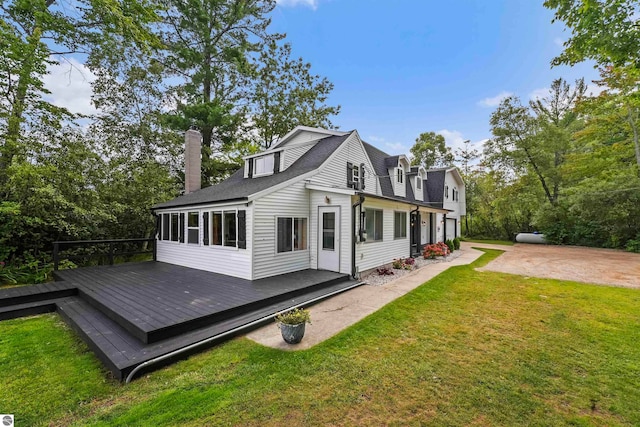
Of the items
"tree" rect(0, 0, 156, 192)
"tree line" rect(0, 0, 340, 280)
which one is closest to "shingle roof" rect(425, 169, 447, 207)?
"tree line" rect(0, 0, 340, 280)

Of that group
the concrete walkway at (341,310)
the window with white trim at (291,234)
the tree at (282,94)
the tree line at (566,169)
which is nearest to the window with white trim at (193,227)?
the window with white trim at (291,234)

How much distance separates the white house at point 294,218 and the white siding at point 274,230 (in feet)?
0.09

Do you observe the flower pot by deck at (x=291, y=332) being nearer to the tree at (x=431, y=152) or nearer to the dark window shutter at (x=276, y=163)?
the dark window shutter at (x=276, y=163)

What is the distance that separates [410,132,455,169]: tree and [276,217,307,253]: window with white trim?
72.0 ft

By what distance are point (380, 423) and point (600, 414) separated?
2.16m

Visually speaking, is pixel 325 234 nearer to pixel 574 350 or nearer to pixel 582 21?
pixel 574 350

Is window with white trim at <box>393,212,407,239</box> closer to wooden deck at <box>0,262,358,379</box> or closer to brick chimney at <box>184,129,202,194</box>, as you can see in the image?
wooden deck at <box>0,262,358,379</box>

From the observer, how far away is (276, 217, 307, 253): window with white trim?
7.68m

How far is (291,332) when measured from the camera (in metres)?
3.94

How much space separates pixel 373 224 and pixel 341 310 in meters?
4.16

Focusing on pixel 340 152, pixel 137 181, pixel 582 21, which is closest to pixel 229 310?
pixel 340 152

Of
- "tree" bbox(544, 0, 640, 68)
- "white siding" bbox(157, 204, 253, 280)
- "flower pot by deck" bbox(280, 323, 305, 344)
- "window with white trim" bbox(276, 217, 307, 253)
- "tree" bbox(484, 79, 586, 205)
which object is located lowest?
"flower pot by deck" bbox(280, 323, 305, 344)

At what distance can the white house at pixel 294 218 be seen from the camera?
728 centimetres

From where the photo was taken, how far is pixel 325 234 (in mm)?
8398
